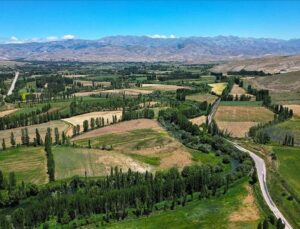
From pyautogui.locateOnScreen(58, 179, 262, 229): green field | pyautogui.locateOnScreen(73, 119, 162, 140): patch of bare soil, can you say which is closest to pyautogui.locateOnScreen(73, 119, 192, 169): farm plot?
pyautogui.locateOnScreen(73, 119, 162, 140): patch of bare soil

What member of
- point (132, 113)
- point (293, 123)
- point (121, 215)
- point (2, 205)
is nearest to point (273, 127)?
point (293, 123)

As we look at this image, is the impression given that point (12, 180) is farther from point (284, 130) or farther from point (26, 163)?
point (284, 130)

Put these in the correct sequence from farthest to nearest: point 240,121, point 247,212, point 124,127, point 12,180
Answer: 1. point 240,121
2. point 124,127
3. point 12,180
4. point 247,212

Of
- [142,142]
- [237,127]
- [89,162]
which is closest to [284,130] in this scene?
[237,127]

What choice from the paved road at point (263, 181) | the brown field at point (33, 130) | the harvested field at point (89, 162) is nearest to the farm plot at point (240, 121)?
the paved road at point (263, 181)

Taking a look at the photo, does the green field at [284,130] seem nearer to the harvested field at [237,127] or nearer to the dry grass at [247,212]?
the harvested field at [237,127]
